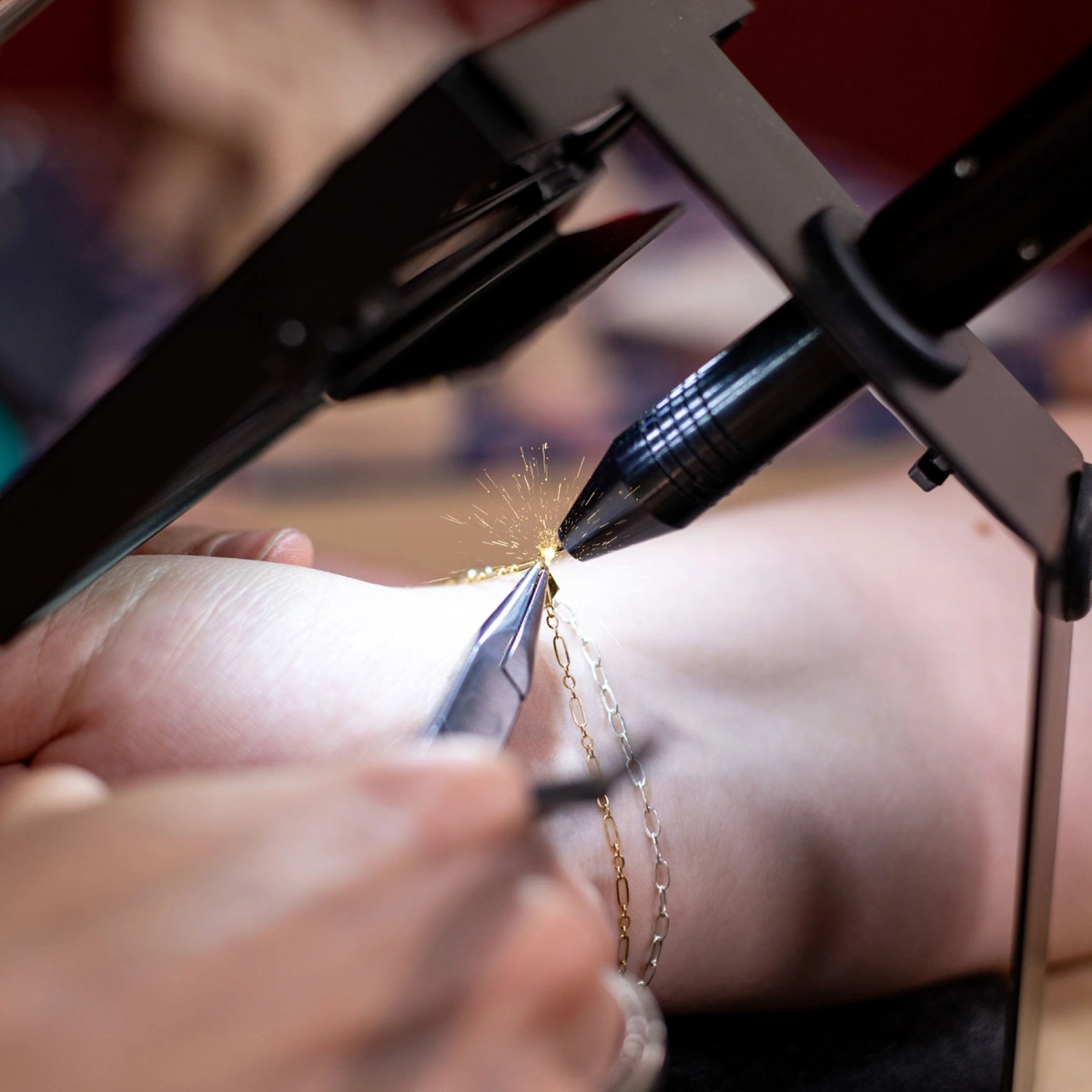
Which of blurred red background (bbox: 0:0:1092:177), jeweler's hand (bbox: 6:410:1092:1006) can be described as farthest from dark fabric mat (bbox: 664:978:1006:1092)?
blurred red background (bbox: 0:0:1092:177)

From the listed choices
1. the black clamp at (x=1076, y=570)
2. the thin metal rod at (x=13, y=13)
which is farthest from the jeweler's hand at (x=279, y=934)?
the thin metal rod at (x=13, y=13)

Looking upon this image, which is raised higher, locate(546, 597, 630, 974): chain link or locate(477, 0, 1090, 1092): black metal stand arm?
locate(477, 0, 1090, 1092): black metal stand arm

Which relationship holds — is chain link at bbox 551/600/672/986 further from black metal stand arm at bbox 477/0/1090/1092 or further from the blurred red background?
the blurred red background

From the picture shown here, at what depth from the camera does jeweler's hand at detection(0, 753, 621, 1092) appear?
18 centimetres

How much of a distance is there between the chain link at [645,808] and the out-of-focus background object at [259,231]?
0.25 metres

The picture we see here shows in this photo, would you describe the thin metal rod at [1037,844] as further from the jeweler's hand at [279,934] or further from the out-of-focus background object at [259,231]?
the out-of-focus background object at [259,231]

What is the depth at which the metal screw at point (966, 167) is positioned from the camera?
214mm

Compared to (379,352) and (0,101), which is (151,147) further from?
(379,352)

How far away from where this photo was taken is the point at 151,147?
73 centimetres

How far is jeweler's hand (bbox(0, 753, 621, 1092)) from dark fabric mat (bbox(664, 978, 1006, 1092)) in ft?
0.65

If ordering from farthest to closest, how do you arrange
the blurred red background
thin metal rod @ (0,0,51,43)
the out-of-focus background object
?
the blurred red background → the out-of-focus background object → thin metal rod @ (0,0,51,43)

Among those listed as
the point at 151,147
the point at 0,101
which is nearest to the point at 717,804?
the point at 151,147

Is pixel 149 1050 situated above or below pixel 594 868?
above

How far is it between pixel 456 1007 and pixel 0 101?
0.79m
